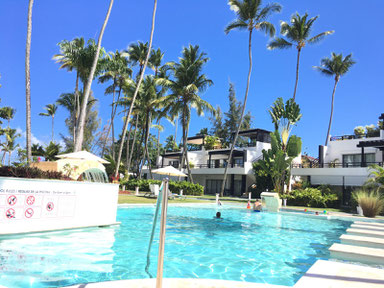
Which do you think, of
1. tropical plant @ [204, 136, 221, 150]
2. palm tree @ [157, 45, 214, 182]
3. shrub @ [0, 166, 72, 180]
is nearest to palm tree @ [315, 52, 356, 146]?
tropical plant @ [204, 136, 221, 150]

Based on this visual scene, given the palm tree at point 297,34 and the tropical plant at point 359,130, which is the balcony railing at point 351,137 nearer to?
the tropical plant at point 359,130

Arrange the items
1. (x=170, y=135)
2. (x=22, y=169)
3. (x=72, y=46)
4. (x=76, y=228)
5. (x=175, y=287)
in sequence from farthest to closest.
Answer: (x=170, y=135) < (x=72, y=46) < (x=76, y=228) < (x=22, y=169) < (x=175, y=287)

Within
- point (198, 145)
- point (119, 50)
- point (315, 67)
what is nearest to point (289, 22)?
point (315, 67)

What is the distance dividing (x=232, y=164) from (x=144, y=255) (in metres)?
30.5

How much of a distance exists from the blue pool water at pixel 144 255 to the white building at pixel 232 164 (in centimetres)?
2403

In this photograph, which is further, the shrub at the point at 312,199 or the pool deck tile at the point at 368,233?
the shrub at the point at 312,199

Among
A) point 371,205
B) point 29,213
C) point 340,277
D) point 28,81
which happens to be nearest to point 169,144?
point 28,81

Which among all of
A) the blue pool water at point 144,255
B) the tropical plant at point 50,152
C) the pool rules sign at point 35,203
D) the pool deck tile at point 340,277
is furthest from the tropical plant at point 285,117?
the tropical plant at point 50,152

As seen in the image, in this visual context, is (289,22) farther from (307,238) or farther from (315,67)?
(307,238)

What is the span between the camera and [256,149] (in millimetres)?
34656

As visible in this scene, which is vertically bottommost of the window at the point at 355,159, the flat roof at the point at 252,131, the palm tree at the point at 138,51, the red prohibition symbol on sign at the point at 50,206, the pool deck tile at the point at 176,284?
the pool deck tile at the point at 176,284

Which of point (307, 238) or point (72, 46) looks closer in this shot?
point (307, 238)

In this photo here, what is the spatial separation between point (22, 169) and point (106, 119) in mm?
46318

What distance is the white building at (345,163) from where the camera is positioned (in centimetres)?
2597
